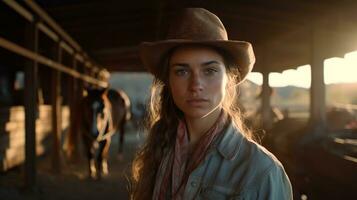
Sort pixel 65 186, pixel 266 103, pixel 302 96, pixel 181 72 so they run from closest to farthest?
1. pixel 181 72
2. pixel 65 186
3. pixel 266 103
4. pixel 302 96

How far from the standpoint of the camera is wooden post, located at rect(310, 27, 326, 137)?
283 inches

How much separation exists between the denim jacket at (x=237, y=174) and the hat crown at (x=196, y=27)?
13.0 inches

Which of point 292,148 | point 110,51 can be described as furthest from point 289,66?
point 292,148

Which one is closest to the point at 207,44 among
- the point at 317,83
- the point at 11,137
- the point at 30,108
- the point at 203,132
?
the point at 203,132

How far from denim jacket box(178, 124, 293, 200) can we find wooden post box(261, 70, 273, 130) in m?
10.0

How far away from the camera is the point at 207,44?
159 cm

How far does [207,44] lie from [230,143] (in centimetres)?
34

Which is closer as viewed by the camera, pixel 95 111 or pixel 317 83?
pixel 317 83

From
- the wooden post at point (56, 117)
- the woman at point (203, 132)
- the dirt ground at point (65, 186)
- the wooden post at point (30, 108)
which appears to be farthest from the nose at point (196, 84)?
the wooden post at point (56, 117)

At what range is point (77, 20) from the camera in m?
8.34

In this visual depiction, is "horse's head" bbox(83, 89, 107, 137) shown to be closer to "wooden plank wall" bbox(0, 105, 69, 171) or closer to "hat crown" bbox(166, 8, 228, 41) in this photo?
"wooden plank wall" bbox(0, 105, 69, 171)

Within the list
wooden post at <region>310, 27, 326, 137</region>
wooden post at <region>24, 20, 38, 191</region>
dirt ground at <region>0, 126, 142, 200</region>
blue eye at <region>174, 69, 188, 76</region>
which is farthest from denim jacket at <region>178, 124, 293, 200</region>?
wooden post at <region>310, 27, 326, 137</region>

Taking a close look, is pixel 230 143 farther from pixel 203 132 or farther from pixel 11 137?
pixel 11 137

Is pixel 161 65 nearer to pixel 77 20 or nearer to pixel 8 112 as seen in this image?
pixel 8 112
